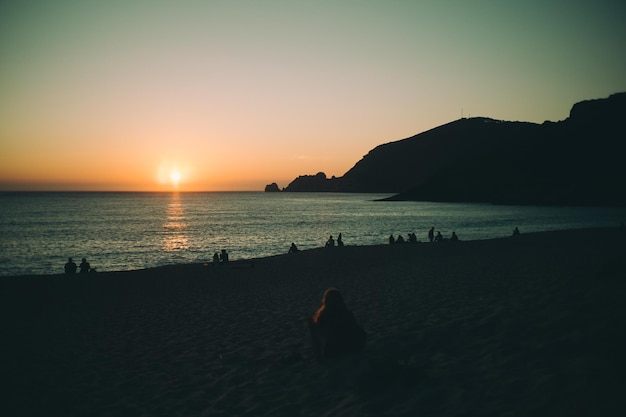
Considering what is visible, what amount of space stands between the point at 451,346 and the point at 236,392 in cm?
411

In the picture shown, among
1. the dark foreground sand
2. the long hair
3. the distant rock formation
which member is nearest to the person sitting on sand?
the long hair

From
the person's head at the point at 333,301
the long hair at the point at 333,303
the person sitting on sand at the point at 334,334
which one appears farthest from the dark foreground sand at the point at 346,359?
the person's head at the point at 333,301

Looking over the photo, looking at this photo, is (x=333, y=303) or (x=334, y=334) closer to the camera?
(x=333, y=303)

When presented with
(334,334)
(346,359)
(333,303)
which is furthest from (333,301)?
(346,359)

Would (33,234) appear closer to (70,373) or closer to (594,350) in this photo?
(70,373)

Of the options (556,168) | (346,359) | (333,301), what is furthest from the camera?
(556,168)

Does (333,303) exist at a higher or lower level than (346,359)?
higher

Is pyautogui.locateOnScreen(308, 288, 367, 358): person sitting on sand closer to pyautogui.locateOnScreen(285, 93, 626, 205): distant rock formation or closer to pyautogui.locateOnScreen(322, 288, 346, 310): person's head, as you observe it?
pyautogui.locateOnScreen(322, 288, 346, 310): person's head

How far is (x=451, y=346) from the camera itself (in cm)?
805

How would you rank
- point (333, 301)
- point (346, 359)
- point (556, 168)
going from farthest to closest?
point (556, 168) → point (346, 359) → point (333, 301)

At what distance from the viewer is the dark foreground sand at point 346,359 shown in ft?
20.3

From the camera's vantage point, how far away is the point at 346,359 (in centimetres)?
815

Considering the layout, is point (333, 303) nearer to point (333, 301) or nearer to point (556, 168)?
point (333, 301)

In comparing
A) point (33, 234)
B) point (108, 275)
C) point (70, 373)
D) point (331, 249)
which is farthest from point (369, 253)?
point (33, 234)
